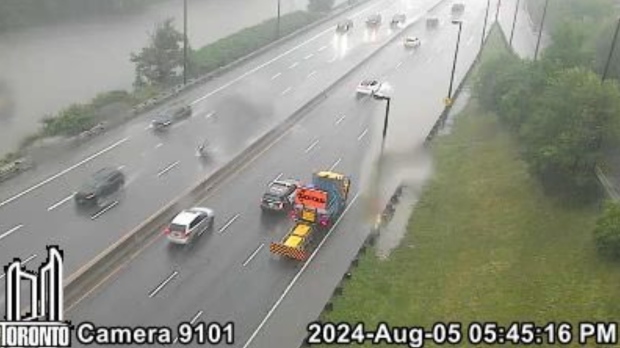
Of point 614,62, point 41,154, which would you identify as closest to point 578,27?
point 614,62

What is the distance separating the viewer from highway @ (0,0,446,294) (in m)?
36.5

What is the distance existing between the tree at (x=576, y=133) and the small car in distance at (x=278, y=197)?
47.4 feet

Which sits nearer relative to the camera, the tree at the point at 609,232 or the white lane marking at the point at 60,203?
the tree at the point at 609,232

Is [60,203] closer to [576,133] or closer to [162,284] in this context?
[162,284]

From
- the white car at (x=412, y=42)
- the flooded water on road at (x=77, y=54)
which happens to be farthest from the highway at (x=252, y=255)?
the white car at (x=412, y=42)

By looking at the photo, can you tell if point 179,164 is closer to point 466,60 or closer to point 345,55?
point 345,55

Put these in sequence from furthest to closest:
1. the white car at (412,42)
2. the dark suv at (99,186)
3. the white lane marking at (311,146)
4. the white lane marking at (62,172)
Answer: the white car at (412,42) < the white lane marking at (311,146) < the white lane marking at (62,172) < the dark suv at (99,186)

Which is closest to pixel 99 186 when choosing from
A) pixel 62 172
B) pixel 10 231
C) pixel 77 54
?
pixel 62 172

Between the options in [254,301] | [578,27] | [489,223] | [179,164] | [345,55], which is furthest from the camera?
[345,55]

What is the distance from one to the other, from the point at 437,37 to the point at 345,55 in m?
17.0

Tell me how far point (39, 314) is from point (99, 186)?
12855 millimetres

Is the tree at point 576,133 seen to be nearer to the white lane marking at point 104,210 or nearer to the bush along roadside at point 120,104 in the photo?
the white lane marking at point 104,210

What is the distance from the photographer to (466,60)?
79438mm

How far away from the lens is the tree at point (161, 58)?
6238 centimetres
